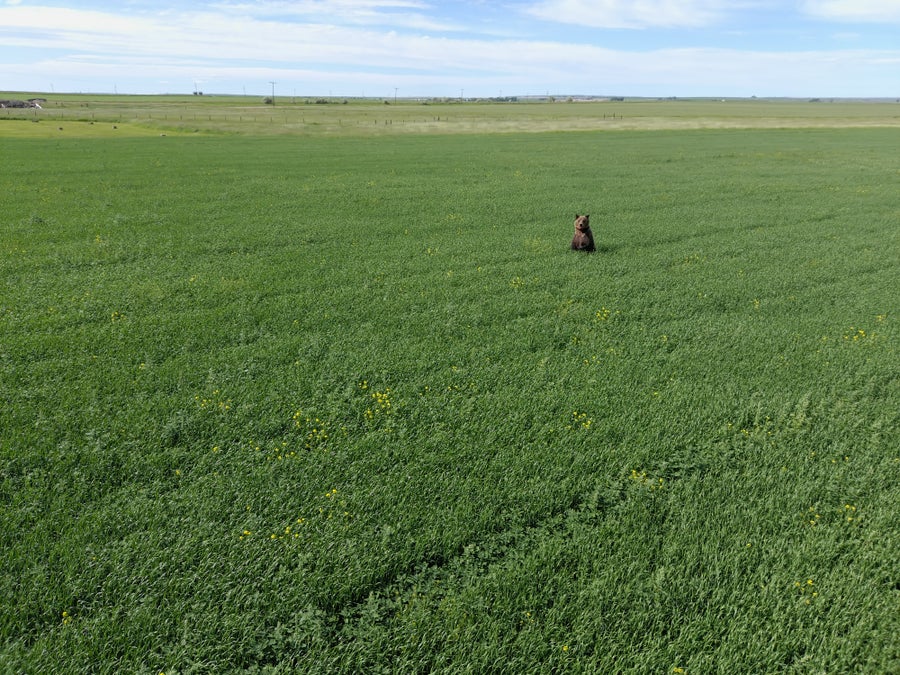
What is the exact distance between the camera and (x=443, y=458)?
5.62 meters

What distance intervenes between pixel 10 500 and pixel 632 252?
13.3 meters

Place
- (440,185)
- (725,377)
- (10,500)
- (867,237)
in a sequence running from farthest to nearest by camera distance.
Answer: (440,185) < (867,237) < (725,377) < (10,500)

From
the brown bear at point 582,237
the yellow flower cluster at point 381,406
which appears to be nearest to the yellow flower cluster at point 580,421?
the yellow flower cluster at point 381,406

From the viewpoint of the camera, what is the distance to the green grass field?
3809 mm

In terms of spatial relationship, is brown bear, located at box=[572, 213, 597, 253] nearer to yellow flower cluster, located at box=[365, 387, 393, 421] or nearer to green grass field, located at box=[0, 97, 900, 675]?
green grass field, located at box=[0, 97, 900, 675]

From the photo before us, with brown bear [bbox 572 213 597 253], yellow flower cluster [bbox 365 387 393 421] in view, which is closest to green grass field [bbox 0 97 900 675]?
yellow flower cluster [bbox 365 387 393 421]

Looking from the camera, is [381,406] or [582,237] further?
[582,237]

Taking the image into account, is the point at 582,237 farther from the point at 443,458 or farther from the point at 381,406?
the point at 443,458

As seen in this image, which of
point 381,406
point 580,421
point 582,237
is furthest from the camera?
point 582,237

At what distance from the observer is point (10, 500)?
4789mm

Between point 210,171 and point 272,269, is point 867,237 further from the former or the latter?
point 210,171

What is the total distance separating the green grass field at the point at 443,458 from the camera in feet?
12.5

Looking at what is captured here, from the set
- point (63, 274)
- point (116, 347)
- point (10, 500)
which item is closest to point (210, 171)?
point (63, 274)

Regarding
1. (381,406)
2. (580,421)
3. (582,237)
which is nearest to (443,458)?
(381,406)
